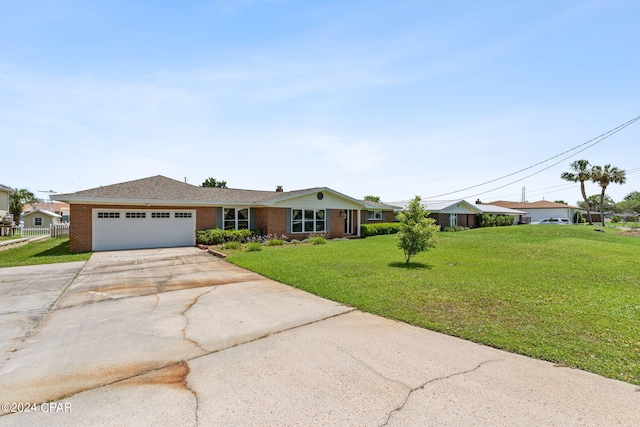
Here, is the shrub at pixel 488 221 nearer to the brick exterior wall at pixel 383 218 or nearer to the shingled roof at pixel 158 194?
the brick exterior wall at pixel 383 218

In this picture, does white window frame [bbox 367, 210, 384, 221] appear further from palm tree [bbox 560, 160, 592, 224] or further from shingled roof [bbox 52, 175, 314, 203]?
palm tree [bbox 560, 160, 592, 224]

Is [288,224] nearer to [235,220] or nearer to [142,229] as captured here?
[235,220]

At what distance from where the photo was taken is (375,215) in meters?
29.2

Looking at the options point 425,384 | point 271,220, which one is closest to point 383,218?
point 271,220

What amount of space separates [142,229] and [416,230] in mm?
14338

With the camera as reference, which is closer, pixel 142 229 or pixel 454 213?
pixel 142 229

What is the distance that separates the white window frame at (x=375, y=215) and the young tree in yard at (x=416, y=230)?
1708 cm

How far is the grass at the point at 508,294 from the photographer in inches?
169

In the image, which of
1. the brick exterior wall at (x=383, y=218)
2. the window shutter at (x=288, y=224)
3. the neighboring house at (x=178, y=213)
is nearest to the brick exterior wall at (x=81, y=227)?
the neighboring house at (x=178, y=213)

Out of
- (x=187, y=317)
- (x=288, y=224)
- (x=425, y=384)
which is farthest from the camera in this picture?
(x=288, y=224)

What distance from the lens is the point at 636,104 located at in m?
14.9

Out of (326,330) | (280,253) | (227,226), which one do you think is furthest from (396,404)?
(227,226)

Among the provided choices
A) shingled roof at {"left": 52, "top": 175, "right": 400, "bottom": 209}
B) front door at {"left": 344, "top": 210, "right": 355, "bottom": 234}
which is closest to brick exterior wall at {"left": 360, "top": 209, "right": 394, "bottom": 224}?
front door at {"left": 344, "top": 210, "right": 355, "bottom": 234}

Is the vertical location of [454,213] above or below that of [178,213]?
above
